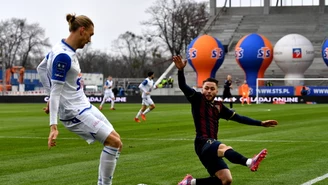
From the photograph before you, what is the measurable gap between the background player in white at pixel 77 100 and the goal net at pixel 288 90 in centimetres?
5128

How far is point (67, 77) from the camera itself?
9.66 meters

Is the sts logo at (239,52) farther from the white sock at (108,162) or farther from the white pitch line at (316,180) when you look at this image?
the white sock at (108,162)

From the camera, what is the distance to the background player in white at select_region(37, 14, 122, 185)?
961 centimetres

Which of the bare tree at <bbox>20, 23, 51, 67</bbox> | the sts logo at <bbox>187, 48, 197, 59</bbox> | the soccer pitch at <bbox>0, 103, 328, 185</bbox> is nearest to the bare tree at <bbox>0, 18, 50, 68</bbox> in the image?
the bare tree at <bbox>20, 23, 51, 67</bbox>

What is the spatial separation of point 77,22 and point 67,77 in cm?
70

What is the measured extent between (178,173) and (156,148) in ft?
16.2

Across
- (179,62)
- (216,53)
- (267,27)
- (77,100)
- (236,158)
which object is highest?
(267,27)

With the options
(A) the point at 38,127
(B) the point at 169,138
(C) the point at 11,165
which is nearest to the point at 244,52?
(A) the point at 38,127

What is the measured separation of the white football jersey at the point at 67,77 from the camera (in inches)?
375

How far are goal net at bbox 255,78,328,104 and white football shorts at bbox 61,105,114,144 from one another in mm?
51228

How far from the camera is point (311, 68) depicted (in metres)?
77.7

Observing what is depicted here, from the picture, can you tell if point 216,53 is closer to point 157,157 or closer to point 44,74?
point 157,157

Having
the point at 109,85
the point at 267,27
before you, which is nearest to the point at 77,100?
the point at 109,85

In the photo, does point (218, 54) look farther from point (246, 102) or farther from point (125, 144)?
point (125, 144)
